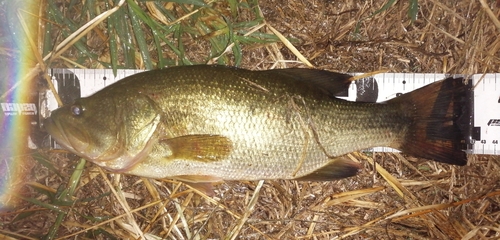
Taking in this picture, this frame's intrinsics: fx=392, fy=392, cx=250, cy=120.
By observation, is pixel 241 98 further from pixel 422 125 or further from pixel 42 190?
pixel 42 190

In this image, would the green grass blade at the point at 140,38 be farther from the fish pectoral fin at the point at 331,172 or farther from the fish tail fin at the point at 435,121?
the fish tail fin at the point at 435,121

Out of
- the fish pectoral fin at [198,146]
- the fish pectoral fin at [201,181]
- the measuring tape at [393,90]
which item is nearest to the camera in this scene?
the fish pectoral fin at [198,146]

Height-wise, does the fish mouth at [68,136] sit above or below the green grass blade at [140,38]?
below

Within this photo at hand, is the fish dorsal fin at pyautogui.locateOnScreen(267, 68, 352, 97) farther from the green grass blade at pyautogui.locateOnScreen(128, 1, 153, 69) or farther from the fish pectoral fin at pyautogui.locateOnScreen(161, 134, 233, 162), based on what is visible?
the green grass blade at pyautogui.locateOnScreen(128, 1, 153, 69)

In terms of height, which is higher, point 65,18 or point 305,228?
point 65,18

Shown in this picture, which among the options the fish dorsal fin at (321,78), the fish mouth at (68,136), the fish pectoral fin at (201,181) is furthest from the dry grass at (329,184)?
the fish mouth at (68,136)

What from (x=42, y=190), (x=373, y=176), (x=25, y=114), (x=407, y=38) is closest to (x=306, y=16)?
(x=407, y=38)
